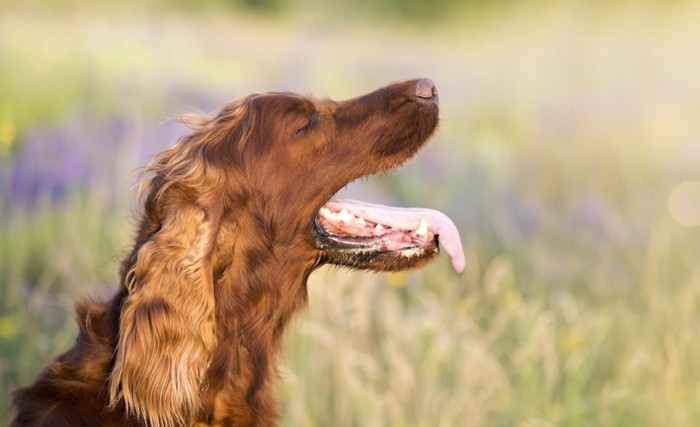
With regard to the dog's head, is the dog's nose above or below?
above

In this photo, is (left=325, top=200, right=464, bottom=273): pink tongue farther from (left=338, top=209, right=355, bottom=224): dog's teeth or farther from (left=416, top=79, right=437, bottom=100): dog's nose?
(left=416, top=79, right=437, bottom=100): dog's nose

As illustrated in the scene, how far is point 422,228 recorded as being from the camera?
135 inches

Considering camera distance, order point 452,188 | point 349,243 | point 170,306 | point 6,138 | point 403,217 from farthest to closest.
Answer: point 452,188
point 6,138
point 403,217
point 349,243
point 170,306

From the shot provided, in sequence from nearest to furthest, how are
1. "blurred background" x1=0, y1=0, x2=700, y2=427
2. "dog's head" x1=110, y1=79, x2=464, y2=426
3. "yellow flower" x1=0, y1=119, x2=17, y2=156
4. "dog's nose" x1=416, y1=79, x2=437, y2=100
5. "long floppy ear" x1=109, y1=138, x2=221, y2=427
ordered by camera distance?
"long floppy ear" x1=109, y1=138, x2=221, y2=427, "dog's head" x1=110, y1=79, x2=464, y2=426, "dog's nose" x1=416, y1=79, x2=437, y2=100, "blurred background" x1=0, y1=0, x2=700, y2=427, "yellow flower" x1=0, y1=119, x2=17, y2=156

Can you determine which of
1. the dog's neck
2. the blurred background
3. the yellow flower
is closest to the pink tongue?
the dog's neck

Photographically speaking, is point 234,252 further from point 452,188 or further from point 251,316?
point 452,188

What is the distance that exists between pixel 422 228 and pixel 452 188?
2302 mm

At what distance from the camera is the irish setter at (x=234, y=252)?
2965 mm

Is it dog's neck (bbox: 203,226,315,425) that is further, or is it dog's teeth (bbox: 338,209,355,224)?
dog's teeth (bbox: 338,209,355,224)

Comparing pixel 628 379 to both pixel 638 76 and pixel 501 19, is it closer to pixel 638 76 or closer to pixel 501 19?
pixel 638 76

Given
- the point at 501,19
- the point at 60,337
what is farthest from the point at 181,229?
the point at 501,19

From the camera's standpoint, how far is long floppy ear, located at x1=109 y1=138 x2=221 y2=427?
2908 millimetres

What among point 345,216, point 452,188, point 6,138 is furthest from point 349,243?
point 6,138

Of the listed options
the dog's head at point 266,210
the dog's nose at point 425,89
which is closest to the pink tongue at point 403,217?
the dog's head at point 266,210
